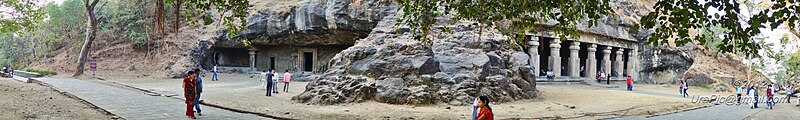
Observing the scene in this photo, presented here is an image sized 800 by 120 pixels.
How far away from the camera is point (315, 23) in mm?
26438

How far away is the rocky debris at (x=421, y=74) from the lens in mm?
12805

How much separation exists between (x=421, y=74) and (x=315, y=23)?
14.2 m

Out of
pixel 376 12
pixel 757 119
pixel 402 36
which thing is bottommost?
pixel 757 119

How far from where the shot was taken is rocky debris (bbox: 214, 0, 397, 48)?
2492 centimetres

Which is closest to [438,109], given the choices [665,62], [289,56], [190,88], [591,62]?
[190,88]

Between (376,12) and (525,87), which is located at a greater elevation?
(376,12)

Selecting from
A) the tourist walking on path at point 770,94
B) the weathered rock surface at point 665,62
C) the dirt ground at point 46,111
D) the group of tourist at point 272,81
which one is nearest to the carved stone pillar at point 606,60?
the weathered rock surface at point 665,62

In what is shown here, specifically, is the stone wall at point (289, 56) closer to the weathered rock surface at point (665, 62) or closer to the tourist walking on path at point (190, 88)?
the weathered rock surface at point (665, 62)

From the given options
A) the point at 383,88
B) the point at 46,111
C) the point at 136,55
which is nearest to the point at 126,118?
the point at 46,111

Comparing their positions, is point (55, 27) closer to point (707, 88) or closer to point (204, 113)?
point (204, 113)

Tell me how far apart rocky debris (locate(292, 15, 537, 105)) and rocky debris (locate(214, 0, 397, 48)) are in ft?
25.5

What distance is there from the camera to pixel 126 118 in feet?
26.7

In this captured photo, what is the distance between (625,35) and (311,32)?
18.7m

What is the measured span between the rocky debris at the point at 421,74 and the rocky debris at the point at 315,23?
7.78 metres
